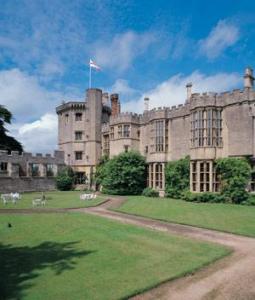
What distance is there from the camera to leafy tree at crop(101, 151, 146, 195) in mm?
34031

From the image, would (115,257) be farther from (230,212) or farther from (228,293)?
(230,212)

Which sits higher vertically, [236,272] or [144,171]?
[144,171]

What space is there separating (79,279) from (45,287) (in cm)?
101

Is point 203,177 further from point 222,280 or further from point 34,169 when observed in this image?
point 34,169

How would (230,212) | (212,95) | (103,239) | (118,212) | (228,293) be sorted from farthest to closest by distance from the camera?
1. (212,95)
2. (118,212)
3. (230,212)
4. (103,239)
5. (228,293)

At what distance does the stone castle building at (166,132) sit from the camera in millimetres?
27141

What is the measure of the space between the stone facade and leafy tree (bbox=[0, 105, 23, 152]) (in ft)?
18.6

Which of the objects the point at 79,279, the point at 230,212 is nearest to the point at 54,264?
the point at 79,279

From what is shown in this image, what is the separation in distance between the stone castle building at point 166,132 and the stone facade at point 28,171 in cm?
253

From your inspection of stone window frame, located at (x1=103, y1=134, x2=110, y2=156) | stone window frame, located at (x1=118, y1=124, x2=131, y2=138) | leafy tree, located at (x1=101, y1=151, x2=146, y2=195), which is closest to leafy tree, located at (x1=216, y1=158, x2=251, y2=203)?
leafy tree, located at (x1=101, y1=151, x2=146, y2=195)

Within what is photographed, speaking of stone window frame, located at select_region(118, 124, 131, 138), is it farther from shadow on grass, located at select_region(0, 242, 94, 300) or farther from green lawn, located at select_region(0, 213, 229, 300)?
shadow on grass, located at select_region(0, 242, 94, 300)

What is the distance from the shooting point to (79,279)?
8859 millimetres

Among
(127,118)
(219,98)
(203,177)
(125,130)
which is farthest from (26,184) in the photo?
(219,98)

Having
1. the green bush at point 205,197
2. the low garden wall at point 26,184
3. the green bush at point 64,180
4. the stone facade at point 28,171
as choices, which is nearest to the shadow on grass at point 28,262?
the green bush at point 205,197
